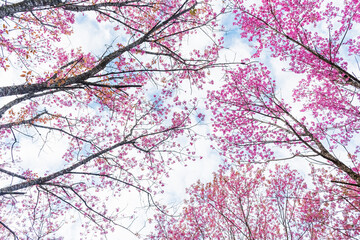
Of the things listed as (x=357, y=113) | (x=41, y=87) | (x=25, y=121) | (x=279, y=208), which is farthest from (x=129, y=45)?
(x=357, y=113)

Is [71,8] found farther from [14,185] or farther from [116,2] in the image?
[14,185]

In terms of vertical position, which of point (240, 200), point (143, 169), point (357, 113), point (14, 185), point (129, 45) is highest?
point (357, 113)

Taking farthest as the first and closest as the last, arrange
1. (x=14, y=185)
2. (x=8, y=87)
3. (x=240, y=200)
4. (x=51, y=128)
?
(x=240, y=200) < (x=51, y=128) < (x=14, y=185) < (x=8, y=87)

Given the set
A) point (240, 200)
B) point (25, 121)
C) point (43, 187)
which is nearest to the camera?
point (43, 187)

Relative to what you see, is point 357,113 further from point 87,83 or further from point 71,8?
point 71,8

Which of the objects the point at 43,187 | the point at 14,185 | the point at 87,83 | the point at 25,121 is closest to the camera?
the point at 87,83

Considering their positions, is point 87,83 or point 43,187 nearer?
point 87,83

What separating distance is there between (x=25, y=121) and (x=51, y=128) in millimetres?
1770

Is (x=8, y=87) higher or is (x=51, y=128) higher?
(x=51, y=128)

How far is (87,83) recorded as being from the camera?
388 cm

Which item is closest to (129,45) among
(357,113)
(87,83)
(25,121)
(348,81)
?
(87,83)

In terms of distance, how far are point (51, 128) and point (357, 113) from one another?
11.6 meters

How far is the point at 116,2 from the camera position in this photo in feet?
18.2

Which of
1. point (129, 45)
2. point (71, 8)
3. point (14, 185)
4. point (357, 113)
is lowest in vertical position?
point (14, 185)
